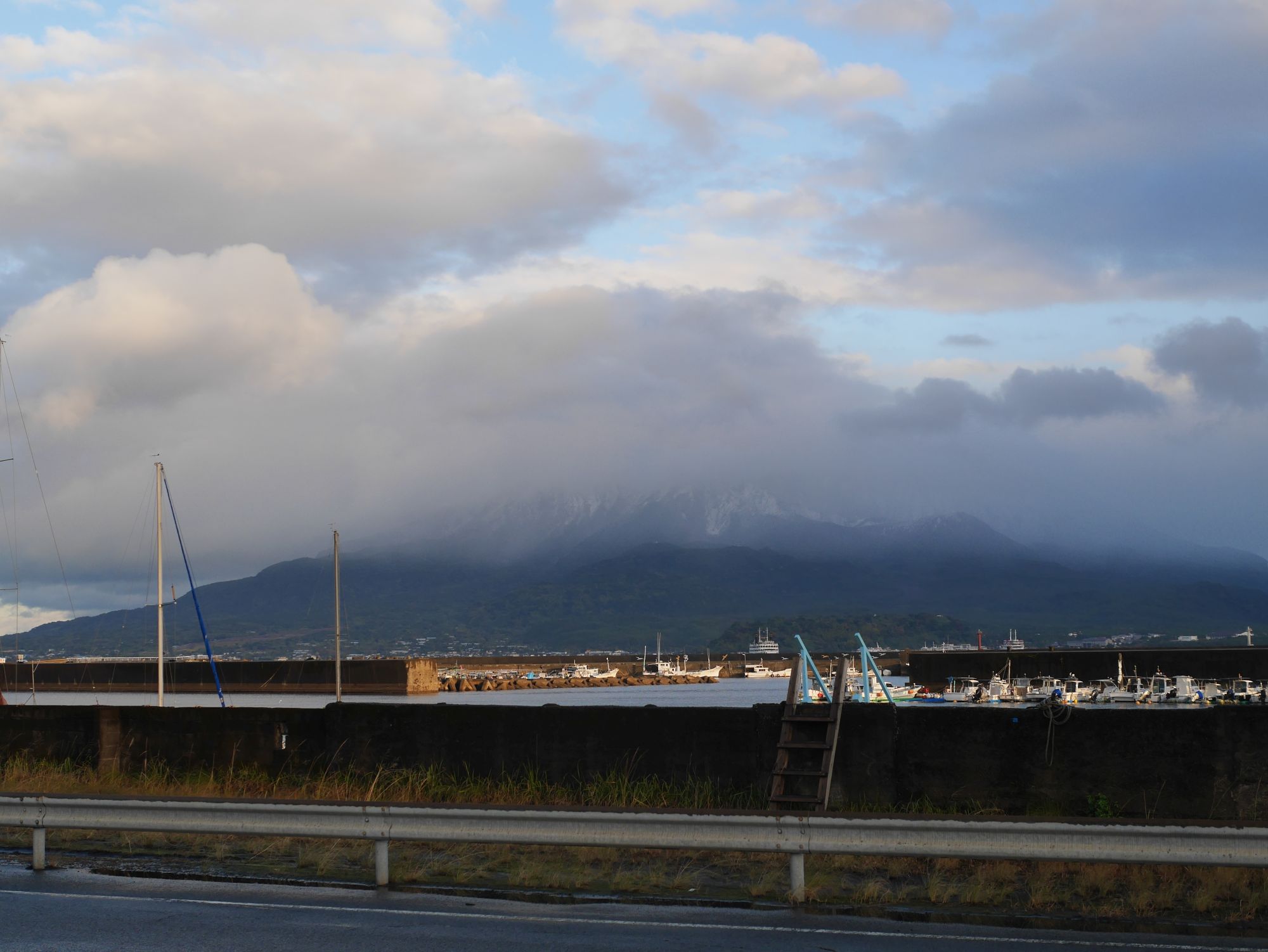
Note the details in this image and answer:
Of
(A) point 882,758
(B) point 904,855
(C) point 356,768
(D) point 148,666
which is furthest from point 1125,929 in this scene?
(D) point 148,666

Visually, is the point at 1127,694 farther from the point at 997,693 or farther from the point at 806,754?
the point at 806,754

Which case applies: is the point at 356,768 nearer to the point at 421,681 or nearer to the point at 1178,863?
the point at 1178,863

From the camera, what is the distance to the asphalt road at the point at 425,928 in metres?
10.7

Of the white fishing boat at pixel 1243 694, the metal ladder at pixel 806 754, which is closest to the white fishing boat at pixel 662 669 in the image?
the white fishing boat at pixel 1243 694

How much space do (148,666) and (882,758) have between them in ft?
374

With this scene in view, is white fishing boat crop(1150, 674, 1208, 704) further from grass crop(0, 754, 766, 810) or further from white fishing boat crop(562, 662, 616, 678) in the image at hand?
white fishing boat crop(562, 662, 616, 678)

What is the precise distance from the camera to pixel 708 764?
18.4 metres

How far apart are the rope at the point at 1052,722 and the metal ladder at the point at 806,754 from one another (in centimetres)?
251

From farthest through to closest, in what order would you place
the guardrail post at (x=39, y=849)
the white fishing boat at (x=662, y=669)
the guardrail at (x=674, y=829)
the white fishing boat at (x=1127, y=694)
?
the white fishing boat at (x=662, y=669) → the white fishing boat at (x=1127, y=694) → the guardrail post at (x=39, y=849) → the guardrail at (x=674, y=829)

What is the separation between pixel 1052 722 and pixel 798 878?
554 centimetres

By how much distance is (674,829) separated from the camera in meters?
12.5

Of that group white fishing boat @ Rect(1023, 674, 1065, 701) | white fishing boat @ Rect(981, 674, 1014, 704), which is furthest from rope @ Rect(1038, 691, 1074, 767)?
white fishing boat @ Rect(981, 674, 1014, 704)

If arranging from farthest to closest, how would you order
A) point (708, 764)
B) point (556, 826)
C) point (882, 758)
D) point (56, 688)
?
1. point (56, 688)
2. point (708, 764)
3. point (882, 758)
4. point (556, 826)

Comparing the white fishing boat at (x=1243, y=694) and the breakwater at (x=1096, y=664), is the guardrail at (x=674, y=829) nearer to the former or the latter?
the white fishing boat at (x=1243, y=694)
